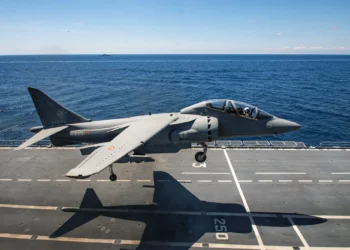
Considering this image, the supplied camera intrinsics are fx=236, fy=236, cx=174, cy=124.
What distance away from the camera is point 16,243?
51.7 ft

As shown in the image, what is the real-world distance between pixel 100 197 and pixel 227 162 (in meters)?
14.2

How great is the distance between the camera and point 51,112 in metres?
22.4

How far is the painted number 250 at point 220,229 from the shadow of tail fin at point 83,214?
364 inches

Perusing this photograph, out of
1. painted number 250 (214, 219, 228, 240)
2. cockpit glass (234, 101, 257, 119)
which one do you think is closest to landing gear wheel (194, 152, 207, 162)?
cockpit glass (234, 101, 257, 119)

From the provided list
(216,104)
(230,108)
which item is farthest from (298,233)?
(216,104)

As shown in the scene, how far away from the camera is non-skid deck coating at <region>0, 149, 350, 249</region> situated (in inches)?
623

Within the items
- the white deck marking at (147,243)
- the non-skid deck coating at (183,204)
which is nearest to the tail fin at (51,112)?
the non-skid deck coating at (183,204)

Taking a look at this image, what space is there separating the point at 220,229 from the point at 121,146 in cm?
902

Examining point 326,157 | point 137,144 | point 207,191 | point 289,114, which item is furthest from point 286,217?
point 289,114

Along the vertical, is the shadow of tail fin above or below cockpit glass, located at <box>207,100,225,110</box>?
below

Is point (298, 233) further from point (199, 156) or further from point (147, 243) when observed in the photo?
point (147, 243)

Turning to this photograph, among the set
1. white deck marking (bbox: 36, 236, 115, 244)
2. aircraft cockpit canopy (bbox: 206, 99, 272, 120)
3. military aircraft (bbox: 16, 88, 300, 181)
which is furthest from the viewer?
aircraft cockpit canopy (bbox: 206, 99, 272, 120)

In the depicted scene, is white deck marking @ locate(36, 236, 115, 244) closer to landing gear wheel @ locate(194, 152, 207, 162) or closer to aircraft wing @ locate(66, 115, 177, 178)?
aircraft wing @ locate(66, 115, 177, 178)

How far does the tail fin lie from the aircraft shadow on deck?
7.35m
